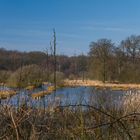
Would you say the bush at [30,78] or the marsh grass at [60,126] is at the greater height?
the bush at [30,78]

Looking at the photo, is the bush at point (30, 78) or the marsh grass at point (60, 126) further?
the bush at point (30, 78)

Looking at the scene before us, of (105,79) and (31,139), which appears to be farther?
(105,79)

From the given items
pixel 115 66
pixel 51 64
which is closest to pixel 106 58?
pixel 115 66

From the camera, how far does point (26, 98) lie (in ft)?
16.3

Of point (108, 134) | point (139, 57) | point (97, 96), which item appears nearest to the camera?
point (108, 134)

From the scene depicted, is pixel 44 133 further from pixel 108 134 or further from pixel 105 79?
pixel 105 79

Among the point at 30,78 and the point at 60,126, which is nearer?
the point at 60,126

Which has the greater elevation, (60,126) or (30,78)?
(30,78)

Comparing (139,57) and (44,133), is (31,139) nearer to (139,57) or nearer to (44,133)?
(44,133)

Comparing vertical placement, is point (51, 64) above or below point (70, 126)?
above

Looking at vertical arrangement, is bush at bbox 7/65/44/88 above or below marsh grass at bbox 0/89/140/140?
above

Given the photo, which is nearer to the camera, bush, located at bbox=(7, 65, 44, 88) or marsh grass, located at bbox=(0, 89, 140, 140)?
marsh grass, located at bbox=(0, 89, 140, 140)

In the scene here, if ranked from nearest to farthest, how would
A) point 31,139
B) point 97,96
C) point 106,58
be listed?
point 31,139 → point 97,96 → point 106,58

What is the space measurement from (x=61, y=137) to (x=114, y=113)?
1.53 meters
